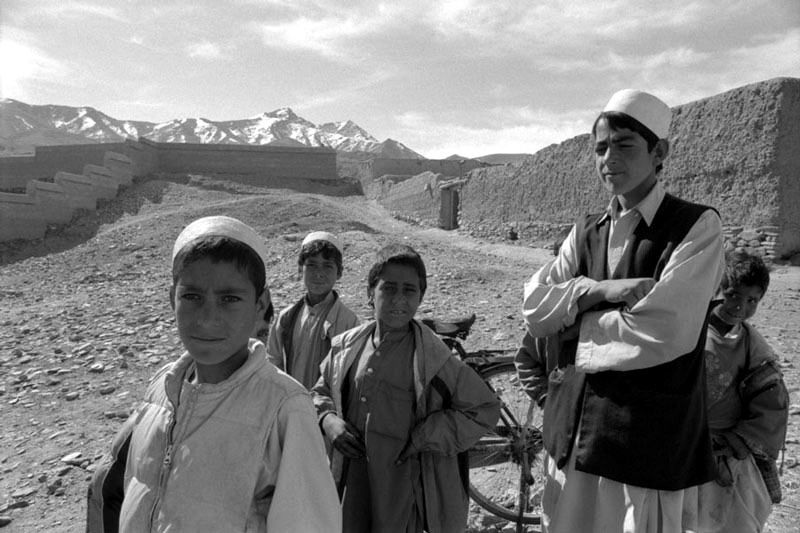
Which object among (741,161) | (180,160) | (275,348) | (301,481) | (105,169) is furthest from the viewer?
(180,160)

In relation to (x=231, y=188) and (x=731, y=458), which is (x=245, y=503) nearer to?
(x=731, y=458)

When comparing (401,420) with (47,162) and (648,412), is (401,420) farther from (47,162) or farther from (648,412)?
(47,162)

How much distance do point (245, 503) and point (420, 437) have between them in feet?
2.45

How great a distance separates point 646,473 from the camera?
1.47 m

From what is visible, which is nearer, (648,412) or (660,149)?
(648,412)

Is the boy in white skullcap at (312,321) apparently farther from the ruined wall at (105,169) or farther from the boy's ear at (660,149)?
the ruined wall at (105,169)

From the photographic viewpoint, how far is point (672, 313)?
4.69 feet

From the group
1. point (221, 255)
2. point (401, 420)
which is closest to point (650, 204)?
point (401, 420)

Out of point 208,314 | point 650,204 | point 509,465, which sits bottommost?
point 509,465

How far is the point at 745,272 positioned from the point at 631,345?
0.80 m

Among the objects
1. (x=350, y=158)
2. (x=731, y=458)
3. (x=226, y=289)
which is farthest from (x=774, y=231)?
(x=350, y=158)

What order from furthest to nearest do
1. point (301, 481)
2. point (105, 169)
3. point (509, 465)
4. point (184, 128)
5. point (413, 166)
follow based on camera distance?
point (184, 128)
point (413, 166)
point (105, 169)
point (509, 465)
point (301, 481)

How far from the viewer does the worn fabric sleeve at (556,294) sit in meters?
1.61

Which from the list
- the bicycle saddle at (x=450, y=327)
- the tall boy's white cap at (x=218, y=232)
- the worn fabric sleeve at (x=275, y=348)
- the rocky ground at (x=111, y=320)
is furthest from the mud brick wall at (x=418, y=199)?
the tall boy's white cap at (x=218, y=232)
